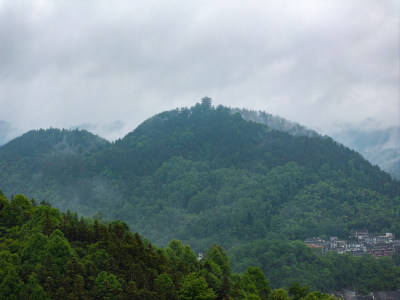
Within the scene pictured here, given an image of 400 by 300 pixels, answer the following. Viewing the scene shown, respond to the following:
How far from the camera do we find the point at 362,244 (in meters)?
93.1

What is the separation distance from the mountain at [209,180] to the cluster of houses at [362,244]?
110 inches

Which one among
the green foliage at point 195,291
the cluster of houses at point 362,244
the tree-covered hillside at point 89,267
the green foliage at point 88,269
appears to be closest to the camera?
the green foliage at point 88,269

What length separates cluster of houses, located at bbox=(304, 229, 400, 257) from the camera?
89.1 metres

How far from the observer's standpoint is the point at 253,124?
151 m

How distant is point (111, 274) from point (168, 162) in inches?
4442

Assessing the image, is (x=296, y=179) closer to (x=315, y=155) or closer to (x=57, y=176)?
(x=315, y=155)

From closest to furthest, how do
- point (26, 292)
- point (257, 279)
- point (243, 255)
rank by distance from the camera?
1. point (26, 292)
2. point (257, 279)
3. point (243, 255)

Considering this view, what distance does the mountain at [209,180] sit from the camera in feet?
350

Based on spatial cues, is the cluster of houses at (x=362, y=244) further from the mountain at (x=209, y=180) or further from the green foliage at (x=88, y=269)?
the green foliage at (x=88, y=269)

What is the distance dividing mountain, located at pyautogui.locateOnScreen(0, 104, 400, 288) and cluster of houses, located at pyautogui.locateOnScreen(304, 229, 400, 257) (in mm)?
2793

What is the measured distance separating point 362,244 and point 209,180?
50.6 metres

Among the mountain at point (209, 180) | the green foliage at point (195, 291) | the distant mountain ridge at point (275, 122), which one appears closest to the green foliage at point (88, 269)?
the green foliage at point (195, 291)

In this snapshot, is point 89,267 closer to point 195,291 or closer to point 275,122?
point 195,291

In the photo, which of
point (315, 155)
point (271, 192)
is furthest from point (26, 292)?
point (315, 155)
